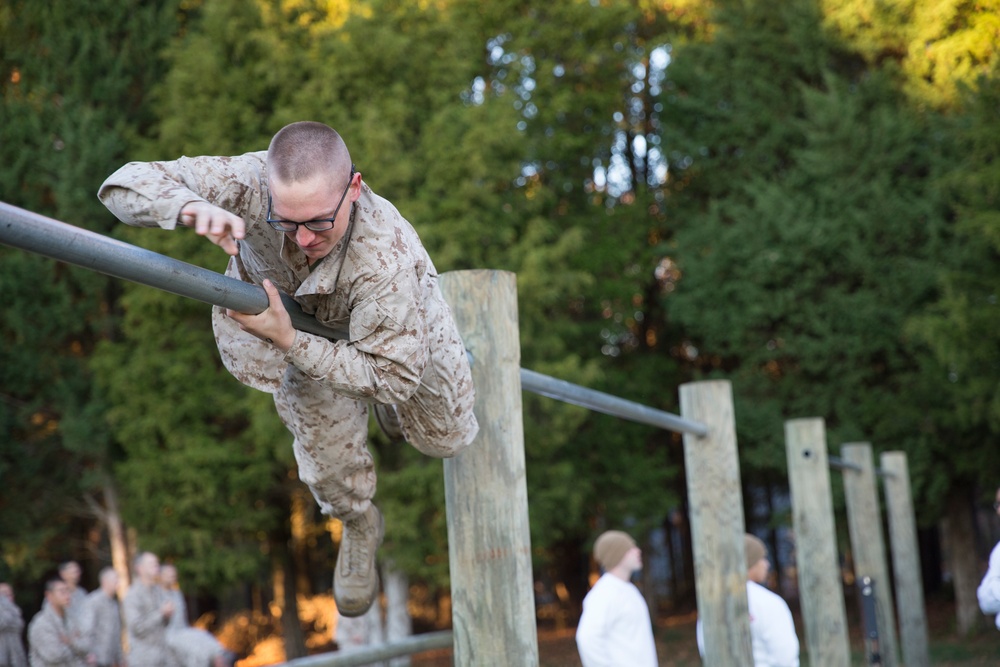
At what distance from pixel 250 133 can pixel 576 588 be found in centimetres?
1155

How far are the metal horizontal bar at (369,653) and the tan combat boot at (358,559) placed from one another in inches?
94.8

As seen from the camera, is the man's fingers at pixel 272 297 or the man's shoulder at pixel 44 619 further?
the man's shoulder at pixel 44 619

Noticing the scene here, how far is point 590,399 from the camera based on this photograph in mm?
4148

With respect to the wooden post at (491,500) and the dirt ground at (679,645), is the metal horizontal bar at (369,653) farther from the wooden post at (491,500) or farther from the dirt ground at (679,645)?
the dirt ground at (679,645)

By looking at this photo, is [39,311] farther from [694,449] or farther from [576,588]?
[694,449]

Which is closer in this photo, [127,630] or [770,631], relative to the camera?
[770,631]

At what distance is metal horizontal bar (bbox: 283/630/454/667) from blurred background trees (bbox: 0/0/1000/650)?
7.56 meters

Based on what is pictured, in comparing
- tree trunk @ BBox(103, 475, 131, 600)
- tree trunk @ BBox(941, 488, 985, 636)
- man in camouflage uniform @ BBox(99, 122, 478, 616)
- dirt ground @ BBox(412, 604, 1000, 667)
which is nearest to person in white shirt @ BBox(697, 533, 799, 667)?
man in camouflage uniform @ BBox(99, 122, 478, 616)

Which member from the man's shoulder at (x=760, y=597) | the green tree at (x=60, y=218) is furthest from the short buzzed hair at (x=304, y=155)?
the green tree at (x=60, y=218)

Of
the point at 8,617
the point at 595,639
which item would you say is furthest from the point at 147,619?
the point at 595,639

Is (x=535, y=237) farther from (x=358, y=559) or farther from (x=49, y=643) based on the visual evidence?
(x=358, y=559)

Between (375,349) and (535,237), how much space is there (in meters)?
14.3

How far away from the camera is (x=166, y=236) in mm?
16625

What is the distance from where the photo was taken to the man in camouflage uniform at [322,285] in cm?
229
